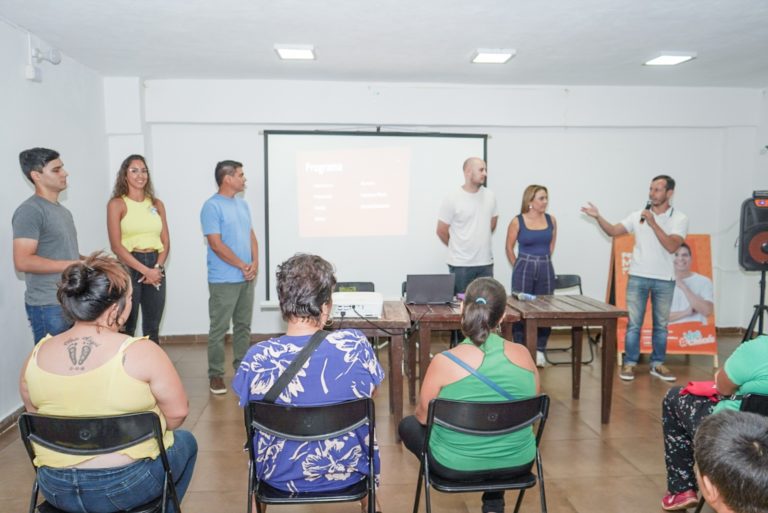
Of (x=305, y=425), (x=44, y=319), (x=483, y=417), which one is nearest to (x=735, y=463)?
(x=483, y=417)

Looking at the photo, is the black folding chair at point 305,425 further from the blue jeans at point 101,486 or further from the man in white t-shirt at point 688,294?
the man in white t-shirt at point 688,294

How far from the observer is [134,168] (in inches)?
148

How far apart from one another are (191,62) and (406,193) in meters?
2.26

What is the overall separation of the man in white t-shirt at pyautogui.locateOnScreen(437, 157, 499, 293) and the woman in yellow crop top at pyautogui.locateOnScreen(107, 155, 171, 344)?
A: 230 centimetres

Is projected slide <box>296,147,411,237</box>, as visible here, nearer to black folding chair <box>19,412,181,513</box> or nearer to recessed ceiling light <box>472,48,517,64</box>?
recessed ceiling light <box>472,48,517,64</box>

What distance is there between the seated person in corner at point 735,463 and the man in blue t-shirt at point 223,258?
3.34 meters

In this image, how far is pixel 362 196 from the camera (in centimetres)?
545

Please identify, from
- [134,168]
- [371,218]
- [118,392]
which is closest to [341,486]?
[118,392]

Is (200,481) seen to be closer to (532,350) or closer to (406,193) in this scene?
(532,350)

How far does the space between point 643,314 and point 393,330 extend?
8.40ft

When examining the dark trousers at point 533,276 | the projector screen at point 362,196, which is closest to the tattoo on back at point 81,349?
the dark trousers at point 533,276

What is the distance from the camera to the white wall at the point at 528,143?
5.31 metres

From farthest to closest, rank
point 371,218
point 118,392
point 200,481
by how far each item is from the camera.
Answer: point 371,218 < point 200,481 < point 118,392

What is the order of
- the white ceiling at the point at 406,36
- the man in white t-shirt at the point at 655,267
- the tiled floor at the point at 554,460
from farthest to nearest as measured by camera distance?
the man in white t-shirt at the point at 655,267 → the white ceiling at the point at 406,36 → the tiled floor at the point at 554,460
